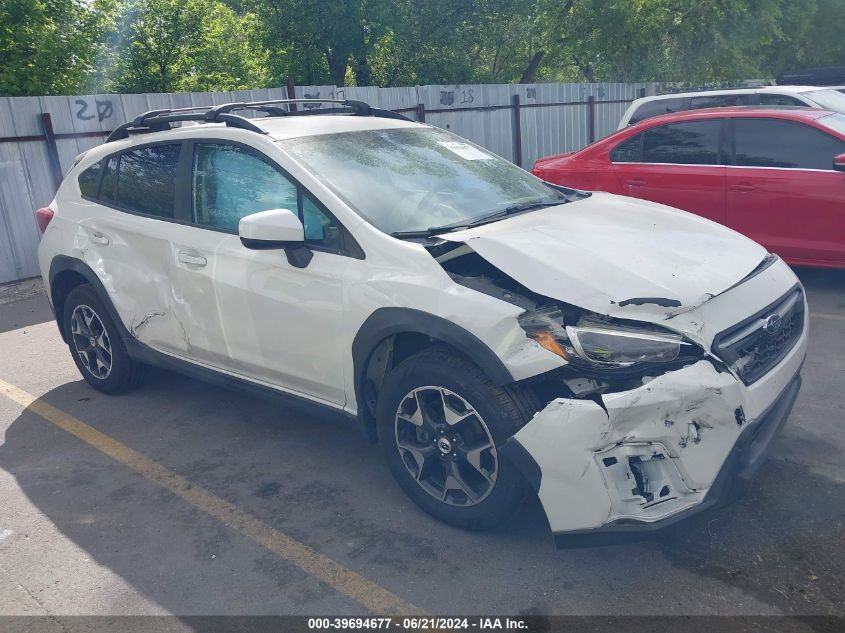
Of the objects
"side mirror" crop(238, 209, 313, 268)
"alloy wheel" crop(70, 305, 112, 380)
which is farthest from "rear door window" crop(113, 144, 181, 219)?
"side mirror" crop(238, 209, 313, 268)

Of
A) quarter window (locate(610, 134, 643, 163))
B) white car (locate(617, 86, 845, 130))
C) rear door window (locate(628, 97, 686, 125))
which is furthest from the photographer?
rear door window (locate(628, 97, 686, 125))

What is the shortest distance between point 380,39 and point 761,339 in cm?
1723

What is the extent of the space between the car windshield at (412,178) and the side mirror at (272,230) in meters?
0.28

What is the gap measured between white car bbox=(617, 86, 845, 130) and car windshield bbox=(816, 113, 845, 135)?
855 millimetres

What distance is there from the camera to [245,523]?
11.7 feet

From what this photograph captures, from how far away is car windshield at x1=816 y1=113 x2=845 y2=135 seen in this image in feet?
21.1

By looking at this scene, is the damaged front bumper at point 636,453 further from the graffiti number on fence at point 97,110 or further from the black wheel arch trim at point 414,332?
the graffiti number on fence at point 97,110

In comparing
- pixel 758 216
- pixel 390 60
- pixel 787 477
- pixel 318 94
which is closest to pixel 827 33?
pixel 390 60

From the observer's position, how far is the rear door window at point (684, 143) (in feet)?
23.1

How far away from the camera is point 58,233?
16.9ft

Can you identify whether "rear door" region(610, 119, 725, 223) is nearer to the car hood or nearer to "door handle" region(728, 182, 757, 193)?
"door handle" region(728, 182, 757, 193)

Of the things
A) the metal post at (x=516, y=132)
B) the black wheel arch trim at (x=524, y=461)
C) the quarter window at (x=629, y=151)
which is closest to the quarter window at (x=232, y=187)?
the black wheel arch trim at (x=524, y=461)

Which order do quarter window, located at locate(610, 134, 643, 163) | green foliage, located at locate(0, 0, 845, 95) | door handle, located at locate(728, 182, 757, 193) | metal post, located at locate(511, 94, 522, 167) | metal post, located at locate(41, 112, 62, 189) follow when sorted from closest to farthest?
door handle, located at locate(728, 182, 757, 193) → quarter window, located at locate(610, 134, 643, 163) → metal post, located at locate(41, 112, 62, 189) → metal post, located at locate(511, 94, 522, 167) → green foliage, located at locate(0, 0, 845, 95)

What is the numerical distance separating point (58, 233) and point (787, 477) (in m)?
4.54
